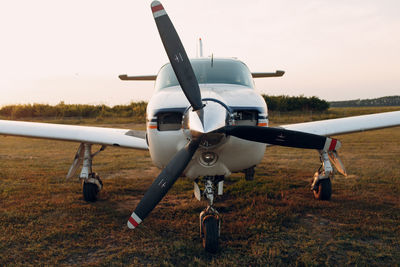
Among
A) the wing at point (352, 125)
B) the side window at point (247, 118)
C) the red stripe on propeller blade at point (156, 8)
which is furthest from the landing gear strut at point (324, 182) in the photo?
the red stripe on propeller blade at point (156, 8)

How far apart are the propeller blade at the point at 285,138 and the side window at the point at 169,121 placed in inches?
29.7

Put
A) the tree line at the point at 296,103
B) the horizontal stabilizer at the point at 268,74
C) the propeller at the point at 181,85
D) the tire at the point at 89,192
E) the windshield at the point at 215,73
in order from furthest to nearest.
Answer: the tree line at the point at 296,103 < the horizontal stabilizer at the point at 268,74 < the tire at the point at 89,192 < the windshield at the point at 215,73 < the propeller at the point at 181,85

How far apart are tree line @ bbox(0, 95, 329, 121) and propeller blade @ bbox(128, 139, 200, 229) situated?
38193 mm

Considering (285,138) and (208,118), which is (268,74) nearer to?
(285,138)

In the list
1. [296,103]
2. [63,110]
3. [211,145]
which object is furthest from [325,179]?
[63,110]

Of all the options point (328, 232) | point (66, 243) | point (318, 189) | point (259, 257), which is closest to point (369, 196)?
point (318, 189)

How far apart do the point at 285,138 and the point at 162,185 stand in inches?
56.7

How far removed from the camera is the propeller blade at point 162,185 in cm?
302

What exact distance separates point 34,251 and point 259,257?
2.62 m

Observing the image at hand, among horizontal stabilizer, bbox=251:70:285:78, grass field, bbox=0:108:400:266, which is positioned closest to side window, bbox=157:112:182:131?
grass field, bbox=0:108:400:266

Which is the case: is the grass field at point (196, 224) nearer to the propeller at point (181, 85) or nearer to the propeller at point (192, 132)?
the propeller at point (181, 85)

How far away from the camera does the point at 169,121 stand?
3.32 m

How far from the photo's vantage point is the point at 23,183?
6.48 metres

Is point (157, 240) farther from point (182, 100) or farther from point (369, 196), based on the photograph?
point (369, 196)
